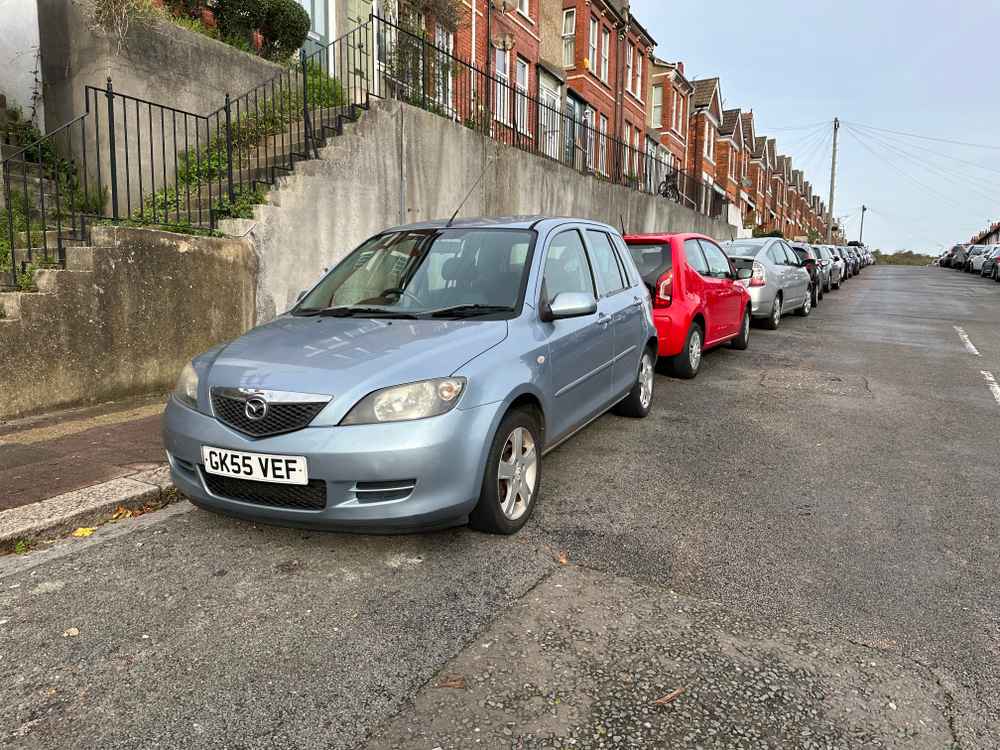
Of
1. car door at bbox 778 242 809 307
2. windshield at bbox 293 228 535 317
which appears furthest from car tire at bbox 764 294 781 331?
windshield at bbox 293 228 535 317

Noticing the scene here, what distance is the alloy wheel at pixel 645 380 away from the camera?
642 centimetres

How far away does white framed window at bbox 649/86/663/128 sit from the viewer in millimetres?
36062

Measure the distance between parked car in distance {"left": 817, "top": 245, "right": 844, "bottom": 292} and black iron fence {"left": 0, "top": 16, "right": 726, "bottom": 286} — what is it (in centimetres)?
1305

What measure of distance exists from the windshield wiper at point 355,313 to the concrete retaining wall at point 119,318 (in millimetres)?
2800

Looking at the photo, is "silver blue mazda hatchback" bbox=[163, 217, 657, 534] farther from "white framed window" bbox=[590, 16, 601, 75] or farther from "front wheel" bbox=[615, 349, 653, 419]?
"white framed window" bbox=[590, 16, 601, 75]

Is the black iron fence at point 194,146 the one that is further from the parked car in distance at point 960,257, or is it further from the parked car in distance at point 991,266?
the parked car in distance at point 960,257

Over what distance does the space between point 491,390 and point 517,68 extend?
21.2 metres

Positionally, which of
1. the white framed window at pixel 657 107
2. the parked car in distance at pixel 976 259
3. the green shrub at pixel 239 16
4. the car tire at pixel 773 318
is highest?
the white framed window at pixel 657 107

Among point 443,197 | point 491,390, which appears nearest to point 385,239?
point 491,390

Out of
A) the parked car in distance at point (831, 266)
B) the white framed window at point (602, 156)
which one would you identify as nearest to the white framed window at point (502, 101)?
the white framed window at point (602, 156)

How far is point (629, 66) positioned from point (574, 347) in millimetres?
29571

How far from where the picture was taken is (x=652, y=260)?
824 cm

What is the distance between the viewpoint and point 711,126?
146ft

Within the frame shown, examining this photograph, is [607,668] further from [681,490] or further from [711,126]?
[711,126]
